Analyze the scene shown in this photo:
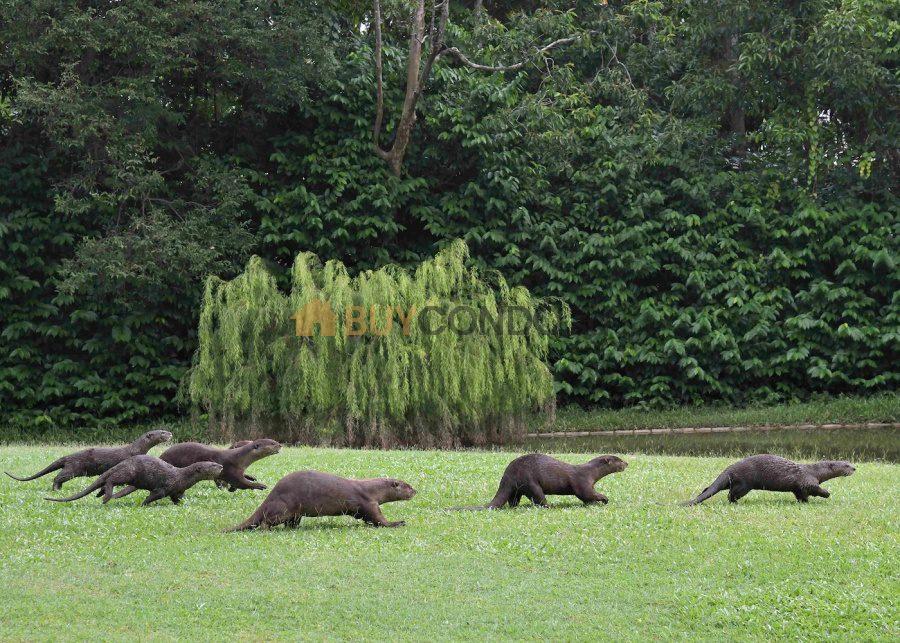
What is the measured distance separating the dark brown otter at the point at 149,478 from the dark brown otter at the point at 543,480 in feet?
7.01

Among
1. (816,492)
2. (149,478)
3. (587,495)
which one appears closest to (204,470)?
(149,478)

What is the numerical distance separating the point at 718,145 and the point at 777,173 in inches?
59.0

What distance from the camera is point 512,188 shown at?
2073 centimetres

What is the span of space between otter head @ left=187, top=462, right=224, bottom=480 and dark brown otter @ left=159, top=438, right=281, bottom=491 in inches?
21.5

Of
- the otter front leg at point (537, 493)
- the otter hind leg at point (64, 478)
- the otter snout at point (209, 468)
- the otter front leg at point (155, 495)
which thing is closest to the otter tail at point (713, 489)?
the otter front leg at point (537, 493)

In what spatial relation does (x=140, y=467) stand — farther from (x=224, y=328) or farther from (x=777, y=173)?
(x=777, y=173)

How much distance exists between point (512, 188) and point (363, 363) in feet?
23.3

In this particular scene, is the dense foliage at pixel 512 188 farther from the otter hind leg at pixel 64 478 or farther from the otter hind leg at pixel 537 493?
the otter hind leg at pixel 537 493

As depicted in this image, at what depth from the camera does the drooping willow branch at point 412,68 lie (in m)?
19.6

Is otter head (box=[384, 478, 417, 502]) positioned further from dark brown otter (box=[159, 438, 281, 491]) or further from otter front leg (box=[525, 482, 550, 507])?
dark brown otter (box=[159, 438, 281, 491])

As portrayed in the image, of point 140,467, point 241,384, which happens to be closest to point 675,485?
point 140,467

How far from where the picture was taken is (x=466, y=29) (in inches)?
909

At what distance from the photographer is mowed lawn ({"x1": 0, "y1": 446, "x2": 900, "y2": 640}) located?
4.59 m

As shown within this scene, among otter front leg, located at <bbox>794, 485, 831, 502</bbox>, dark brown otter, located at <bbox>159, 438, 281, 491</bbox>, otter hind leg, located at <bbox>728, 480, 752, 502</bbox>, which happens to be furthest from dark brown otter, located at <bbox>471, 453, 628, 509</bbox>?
dark brown otter, located at <bbox>159, 438, 281, 491</bbox>
